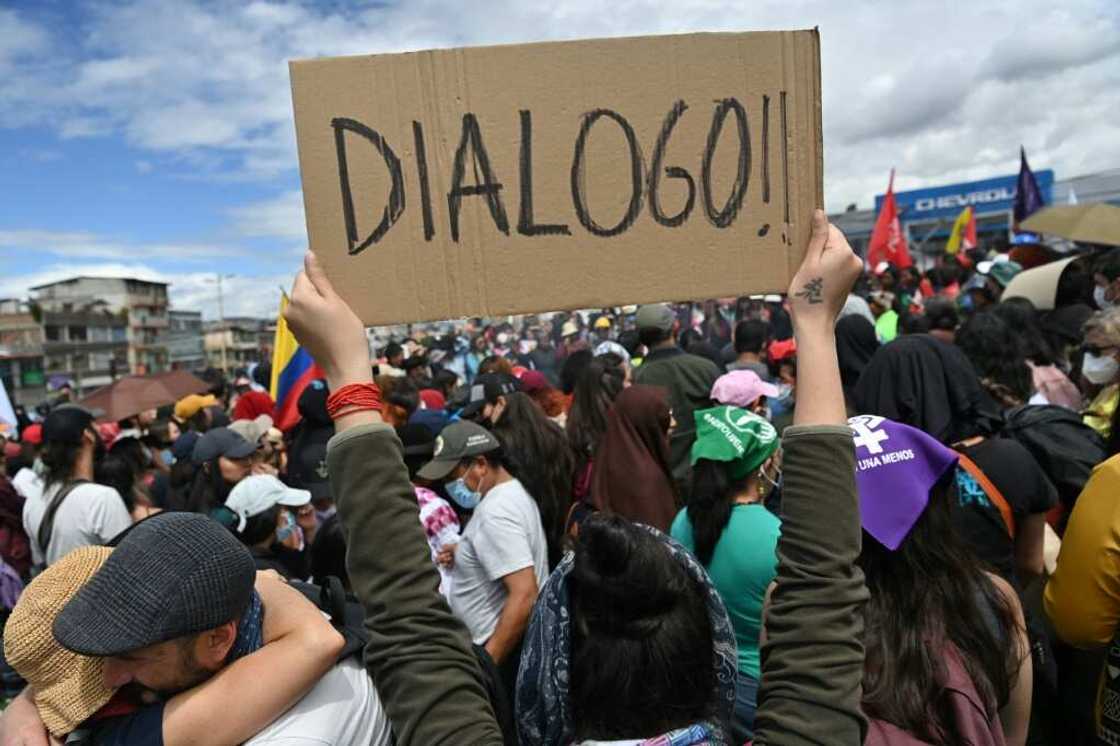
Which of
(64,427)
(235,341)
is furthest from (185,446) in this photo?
(235,341)

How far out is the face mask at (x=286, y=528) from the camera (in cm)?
349

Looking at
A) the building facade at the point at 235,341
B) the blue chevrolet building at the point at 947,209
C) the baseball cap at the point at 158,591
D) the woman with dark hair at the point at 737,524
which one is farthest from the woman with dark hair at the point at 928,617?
the building facade at the point at 235,341

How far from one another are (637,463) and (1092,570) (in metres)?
2.15

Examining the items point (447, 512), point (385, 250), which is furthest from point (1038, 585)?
point (385, 250)

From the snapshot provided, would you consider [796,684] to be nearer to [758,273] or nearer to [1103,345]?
[758,273]

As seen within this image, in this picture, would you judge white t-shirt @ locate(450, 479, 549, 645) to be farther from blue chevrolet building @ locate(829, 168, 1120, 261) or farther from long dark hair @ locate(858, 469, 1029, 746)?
blue chevrolet building @ locate(829, 168, 1120, 261)

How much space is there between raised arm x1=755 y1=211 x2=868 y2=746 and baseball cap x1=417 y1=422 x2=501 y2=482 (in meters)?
2.37

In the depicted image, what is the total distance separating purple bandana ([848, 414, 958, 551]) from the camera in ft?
5.35

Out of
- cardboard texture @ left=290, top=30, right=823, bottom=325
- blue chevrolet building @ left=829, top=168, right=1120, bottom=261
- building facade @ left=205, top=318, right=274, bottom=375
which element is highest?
blue chevrolet building @ left=829, top=168, right=1120, bottom=261

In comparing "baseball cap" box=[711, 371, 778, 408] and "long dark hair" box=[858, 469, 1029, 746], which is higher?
"baseball cap" box=[711, 371, 778, 408]

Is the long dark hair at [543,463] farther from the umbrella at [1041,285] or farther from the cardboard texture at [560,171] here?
the umbrella at [1041,285]

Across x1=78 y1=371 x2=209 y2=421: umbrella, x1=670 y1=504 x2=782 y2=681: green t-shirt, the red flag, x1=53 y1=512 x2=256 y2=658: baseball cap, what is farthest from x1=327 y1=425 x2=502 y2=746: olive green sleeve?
the red flag

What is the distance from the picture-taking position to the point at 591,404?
193 inches

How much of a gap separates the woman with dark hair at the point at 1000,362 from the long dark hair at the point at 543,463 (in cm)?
214
